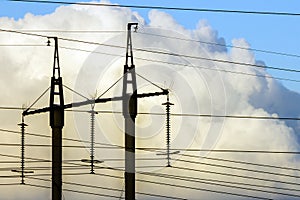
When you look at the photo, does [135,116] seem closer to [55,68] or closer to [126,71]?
[126,71]

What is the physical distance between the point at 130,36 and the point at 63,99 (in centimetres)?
512

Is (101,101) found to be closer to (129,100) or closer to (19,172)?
(129,100)

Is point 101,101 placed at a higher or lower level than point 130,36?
lower

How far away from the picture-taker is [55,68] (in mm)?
44750

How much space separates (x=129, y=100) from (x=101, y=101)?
266 cm

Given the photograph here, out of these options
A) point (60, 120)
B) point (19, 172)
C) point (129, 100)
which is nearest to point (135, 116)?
point (129, 100)

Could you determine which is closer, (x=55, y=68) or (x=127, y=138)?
(x=127, y=138)

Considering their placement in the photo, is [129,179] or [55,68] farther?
[55,68]

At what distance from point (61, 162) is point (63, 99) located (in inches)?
146

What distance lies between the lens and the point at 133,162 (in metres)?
41.6

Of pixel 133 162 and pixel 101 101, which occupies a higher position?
pixel 101 101

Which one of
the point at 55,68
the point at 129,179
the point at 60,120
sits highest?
the point at 55,68

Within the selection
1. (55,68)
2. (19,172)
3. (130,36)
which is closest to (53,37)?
(55,68)

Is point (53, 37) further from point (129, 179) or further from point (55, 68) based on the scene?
point (129, 179)
